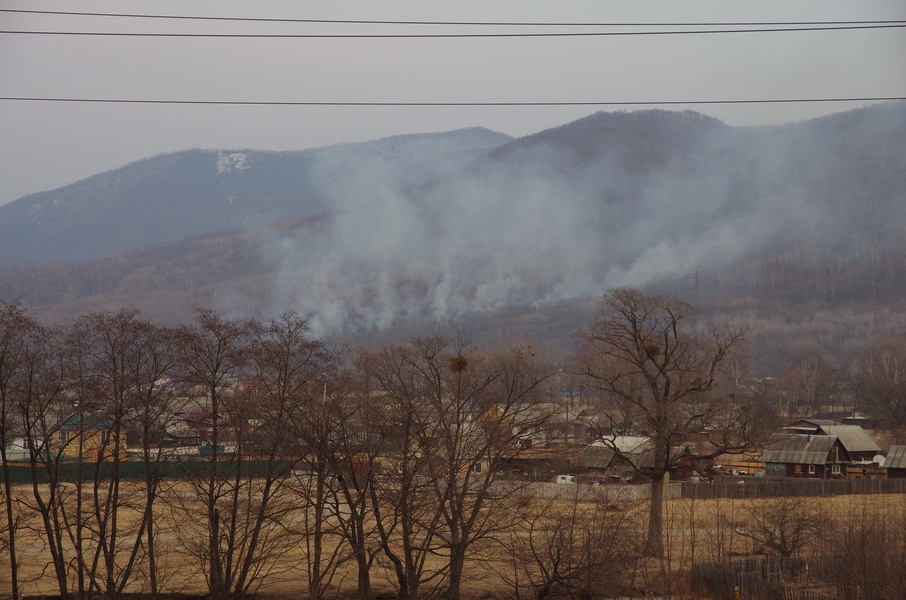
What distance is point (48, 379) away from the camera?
107ft

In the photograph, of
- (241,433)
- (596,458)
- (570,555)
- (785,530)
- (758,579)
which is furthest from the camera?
(596,458)

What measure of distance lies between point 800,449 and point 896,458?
6556mm

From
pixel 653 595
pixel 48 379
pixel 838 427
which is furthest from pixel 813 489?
pixel 48 379

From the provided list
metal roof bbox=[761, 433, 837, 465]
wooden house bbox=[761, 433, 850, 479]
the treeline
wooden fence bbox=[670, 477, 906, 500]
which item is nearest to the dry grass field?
the treeline

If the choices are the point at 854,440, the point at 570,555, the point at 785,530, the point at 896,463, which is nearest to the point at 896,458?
the point at 896,463

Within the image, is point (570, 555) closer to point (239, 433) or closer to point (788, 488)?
point (239, 433)

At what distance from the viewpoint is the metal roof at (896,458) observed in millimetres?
69000

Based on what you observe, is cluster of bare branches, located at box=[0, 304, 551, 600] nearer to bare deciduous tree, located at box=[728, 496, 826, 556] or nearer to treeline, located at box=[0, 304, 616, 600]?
treeline, located at box=[0, 304, 616, 600]

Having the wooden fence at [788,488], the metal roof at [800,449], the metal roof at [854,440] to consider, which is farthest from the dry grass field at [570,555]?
the metal roof at [854,440]

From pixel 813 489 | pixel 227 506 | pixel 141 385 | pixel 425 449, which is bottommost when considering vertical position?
pixel 813 489

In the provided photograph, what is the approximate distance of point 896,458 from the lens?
69562mm

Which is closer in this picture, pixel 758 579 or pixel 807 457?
pixel 758 579

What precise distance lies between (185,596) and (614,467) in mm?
38852

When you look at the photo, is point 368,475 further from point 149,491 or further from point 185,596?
point 185,596
